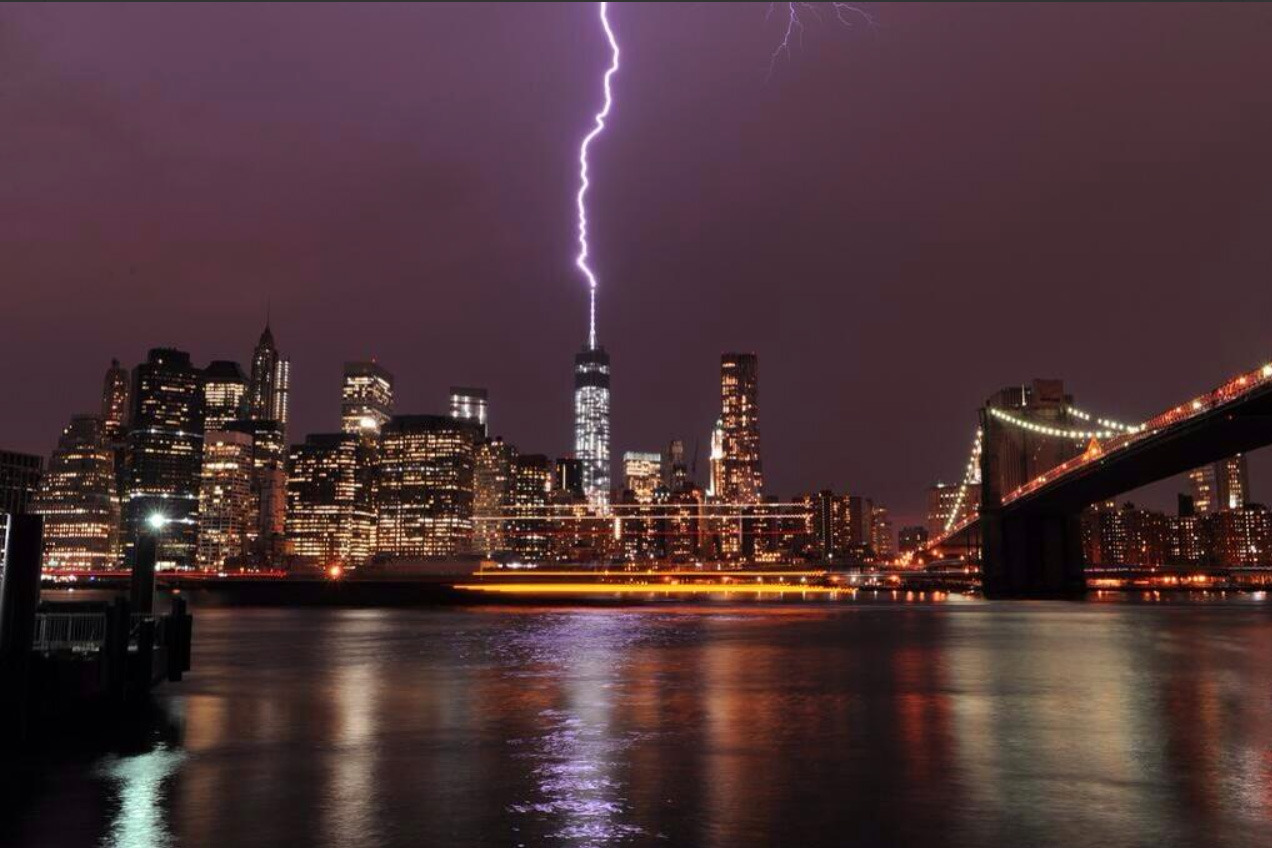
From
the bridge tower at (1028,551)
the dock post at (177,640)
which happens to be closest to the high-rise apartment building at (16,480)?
the dock post at (177,640)

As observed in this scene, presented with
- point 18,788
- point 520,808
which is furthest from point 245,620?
point 520,808

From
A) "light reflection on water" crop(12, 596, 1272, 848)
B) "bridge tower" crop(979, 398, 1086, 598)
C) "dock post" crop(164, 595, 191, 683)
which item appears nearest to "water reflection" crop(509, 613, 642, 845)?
"light reflection on water" crop(12, 596, 1272, 848)

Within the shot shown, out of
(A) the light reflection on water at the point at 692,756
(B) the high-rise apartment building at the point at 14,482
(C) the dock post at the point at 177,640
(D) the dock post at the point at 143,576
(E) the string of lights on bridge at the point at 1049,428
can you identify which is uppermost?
(E) the string of lights on bridge at the point at 1049,428

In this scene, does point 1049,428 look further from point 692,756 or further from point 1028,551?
point 692,756

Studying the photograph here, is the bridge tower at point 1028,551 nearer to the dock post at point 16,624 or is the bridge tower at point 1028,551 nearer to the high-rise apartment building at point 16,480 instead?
the high-rise apartment building at point 16,480

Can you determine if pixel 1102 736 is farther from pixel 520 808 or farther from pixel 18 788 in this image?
pixel 18 788

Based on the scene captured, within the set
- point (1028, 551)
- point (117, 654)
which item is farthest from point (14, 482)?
point (1028, 551)
